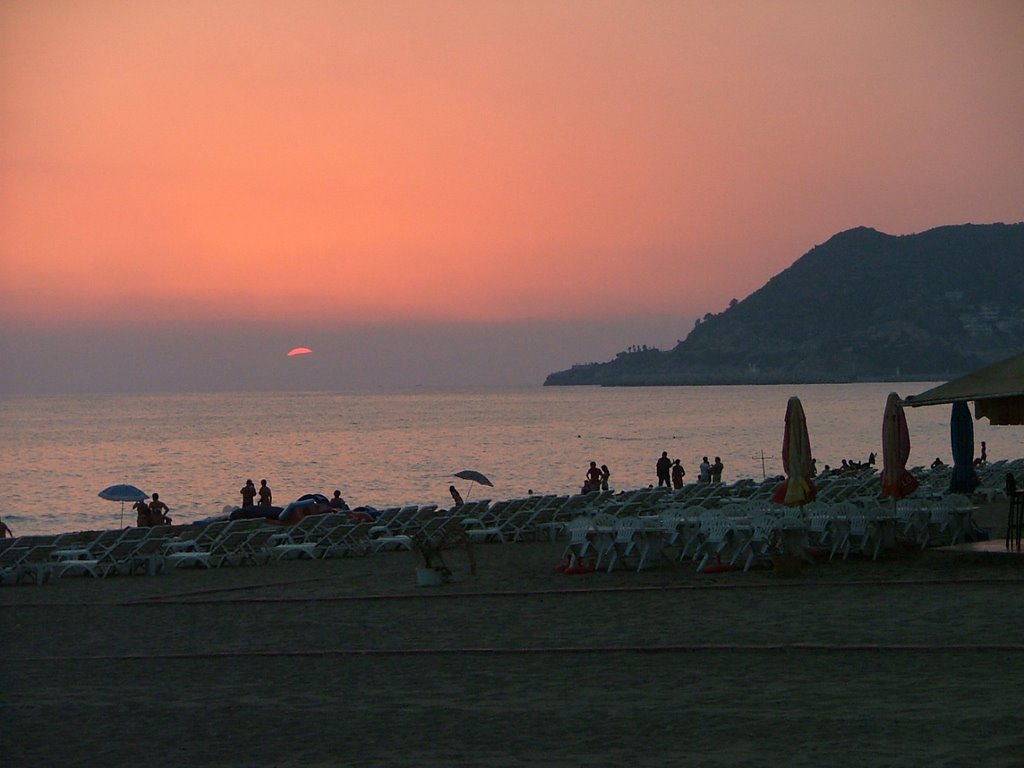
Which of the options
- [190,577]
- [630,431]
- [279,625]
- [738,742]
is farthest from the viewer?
[630,431]

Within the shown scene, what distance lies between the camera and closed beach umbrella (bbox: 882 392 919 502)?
14.9m

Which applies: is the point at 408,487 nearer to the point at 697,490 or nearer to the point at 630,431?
the point at 697,490

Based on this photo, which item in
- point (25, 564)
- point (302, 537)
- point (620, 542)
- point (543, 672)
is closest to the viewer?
point (543, 672)

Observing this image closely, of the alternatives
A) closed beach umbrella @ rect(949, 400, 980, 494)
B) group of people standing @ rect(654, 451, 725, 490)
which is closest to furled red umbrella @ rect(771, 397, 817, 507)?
closed beach umbrella @ rect(949, 400, 980, 494)

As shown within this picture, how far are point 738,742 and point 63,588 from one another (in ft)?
36.1

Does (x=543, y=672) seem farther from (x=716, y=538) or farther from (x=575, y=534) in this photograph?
(x=575, y=534)

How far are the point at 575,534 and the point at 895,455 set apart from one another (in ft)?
11.4

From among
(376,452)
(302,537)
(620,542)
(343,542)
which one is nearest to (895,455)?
(620,542)

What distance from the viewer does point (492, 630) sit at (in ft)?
36.3

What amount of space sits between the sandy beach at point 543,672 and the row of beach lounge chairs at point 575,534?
571 mm

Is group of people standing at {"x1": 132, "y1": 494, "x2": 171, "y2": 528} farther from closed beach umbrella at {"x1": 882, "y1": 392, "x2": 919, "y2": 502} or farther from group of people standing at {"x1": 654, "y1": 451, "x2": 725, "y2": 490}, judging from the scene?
closed beach umbrella at {"x1": 882, "y1": 392, "x2": 919, "y2": 502}

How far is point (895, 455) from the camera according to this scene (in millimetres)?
15141

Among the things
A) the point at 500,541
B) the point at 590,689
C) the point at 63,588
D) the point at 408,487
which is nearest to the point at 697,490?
the point at 500,541

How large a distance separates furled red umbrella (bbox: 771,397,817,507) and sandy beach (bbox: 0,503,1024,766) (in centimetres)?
76
